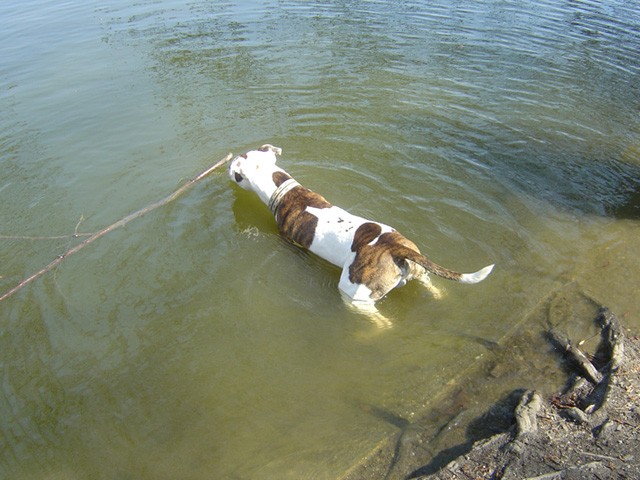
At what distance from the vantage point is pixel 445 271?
4.62 meters

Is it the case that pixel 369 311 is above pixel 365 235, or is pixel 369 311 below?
below

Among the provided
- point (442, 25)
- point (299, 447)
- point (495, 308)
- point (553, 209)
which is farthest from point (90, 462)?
point (442, 25)

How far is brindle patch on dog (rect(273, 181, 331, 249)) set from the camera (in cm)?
591

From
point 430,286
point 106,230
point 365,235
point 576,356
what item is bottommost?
point 430,286

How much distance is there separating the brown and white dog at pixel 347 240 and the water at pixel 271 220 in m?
0.31

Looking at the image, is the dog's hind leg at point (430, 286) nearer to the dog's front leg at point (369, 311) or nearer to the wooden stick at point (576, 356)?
the dog's front leg at point (369, 311)

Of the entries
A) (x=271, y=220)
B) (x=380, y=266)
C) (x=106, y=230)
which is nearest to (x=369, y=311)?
(x=380, y=266)

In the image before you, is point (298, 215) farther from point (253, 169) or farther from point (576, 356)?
point (576, 356)

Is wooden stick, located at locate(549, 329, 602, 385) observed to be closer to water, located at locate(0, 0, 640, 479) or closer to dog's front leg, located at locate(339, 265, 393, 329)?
water, located at locate(0, 0, 640, 479)

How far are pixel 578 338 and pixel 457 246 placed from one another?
187 cm

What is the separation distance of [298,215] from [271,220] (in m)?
0.99

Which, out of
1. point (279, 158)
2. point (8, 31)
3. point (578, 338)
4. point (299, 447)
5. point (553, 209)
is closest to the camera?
point (299, 447)

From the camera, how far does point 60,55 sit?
12.4m

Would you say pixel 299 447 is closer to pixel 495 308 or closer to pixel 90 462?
pixel 90 462
